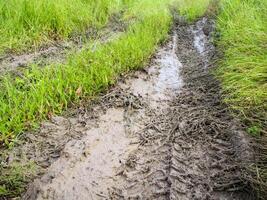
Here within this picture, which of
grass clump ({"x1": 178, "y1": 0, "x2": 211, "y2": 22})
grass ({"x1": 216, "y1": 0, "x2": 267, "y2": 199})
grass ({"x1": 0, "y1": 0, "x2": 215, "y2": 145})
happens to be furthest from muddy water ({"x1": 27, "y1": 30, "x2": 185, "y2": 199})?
grass clump ({"x1": 178, "y1": 0, "x2": 211, "y2": 22})

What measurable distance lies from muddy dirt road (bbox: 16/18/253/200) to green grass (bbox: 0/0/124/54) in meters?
1.97

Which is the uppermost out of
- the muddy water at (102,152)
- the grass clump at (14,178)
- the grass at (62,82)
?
the grass at (62,82)

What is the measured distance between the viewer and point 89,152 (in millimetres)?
2863

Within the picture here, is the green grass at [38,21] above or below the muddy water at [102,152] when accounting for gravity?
above

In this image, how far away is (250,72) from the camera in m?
3.46

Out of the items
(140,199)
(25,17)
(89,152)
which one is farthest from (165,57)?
(140,199)

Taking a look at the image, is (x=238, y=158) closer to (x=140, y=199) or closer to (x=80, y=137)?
(x=140, y=199)

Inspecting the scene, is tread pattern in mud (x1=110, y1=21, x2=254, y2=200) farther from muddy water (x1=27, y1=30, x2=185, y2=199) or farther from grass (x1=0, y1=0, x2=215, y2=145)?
grass (x1=0, y1=0, x2=215, y2=145)

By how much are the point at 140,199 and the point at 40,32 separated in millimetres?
3928

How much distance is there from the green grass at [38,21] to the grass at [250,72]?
2.73 metres

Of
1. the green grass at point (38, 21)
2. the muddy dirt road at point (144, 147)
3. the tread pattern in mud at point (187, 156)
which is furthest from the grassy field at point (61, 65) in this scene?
the tread pattern in mud at point (187, 156)

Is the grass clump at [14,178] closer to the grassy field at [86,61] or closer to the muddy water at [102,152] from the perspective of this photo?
the grassy field at [86,61]

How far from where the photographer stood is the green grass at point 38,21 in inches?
196

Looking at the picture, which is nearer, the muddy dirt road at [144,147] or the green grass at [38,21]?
the muddy dirt road at [144,147]
